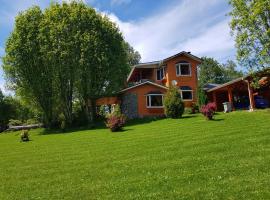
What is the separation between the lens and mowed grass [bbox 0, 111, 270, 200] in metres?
10.4

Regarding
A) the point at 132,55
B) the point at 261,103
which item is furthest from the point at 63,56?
the point at 132,55

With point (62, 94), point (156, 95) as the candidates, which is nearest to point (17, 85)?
point (62, 94)

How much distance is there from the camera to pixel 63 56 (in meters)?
41.3

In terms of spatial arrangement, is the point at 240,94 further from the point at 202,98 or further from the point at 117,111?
the point at 117,111

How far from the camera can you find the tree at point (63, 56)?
42.1m

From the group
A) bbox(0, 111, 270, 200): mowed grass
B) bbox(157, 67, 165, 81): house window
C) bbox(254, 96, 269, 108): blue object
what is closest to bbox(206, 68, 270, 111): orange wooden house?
bbox(254, 96, 269, 108): blue object

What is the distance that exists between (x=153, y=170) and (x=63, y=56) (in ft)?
99.9

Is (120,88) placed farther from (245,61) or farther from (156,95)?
(245,61)

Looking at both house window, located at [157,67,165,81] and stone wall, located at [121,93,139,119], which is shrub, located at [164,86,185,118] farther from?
house window, located at [157,67,165,81]

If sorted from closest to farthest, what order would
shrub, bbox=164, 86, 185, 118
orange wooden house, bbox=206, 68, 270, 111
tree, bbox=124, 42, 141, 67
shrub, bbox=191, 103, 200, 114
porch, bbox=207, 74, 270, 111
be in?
shrub, bbox=164, 86, 185, 118
orange wooden house, bbox=206, 68, 270, 111
porch, bbox=207, 74, 270, 111
shrub, bbox=191, 103, 200, 114
tree, bbox=124, 42, 141, 67

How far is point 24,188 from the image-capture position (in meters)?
12.4

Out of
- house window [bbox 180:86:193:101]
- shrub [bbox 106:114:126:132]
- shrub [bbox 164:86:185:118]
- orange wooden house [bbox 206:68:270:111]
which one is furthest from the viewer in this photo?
house window [bbox 180:86:193:101]

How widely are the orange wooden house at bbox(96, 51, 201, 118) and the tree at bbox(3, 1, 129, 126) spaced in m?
2.74

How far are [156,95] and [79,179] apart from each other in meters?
31.1
